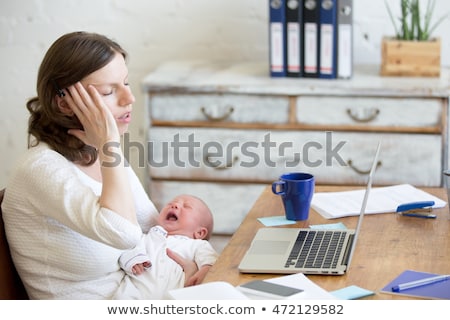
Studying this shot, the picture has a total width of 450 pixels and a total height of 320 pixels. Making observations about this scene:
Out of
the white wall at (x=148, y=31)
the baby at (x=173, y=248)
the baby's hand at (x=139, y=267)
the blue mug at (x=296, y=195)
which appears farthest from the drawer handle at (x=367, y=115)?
the baby's hand at (x=139, y=267)

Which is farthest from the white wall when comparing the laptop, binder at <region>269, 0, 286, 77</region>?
the laptop

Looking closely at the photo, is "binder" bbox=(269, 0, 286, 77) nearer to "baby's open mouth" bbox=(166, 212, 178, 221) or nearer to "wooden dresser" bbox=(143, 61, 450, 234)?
"wooden dresser" bbox=(143, 61, 450, 234)

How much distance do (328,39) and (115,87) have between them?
1.39 metres

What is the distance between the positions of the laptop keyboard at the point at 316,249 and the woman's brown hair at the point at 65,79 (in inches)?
20.8

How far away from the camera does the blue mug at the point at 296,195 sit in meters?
1.81

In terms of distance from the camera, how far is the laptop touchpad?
161 cm

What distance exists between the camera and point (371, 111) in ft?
9.53

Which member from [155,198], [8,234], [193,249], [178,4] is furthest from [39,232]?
[178,4]

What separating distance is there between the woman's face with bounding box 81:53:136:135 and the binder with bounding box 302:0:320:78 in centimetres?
132

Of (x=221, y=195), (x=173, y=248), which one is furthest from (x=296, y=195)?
(x=221, y=195)

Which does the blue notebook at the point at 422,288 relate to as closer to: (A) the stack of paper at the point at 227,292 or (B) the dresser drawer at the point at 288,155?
(A) the stack of paper at the point at 227,292

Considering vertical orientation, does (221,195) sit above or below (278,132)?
below

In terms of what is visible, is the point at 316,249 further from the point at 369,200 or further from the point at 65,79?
the point at 65,79
